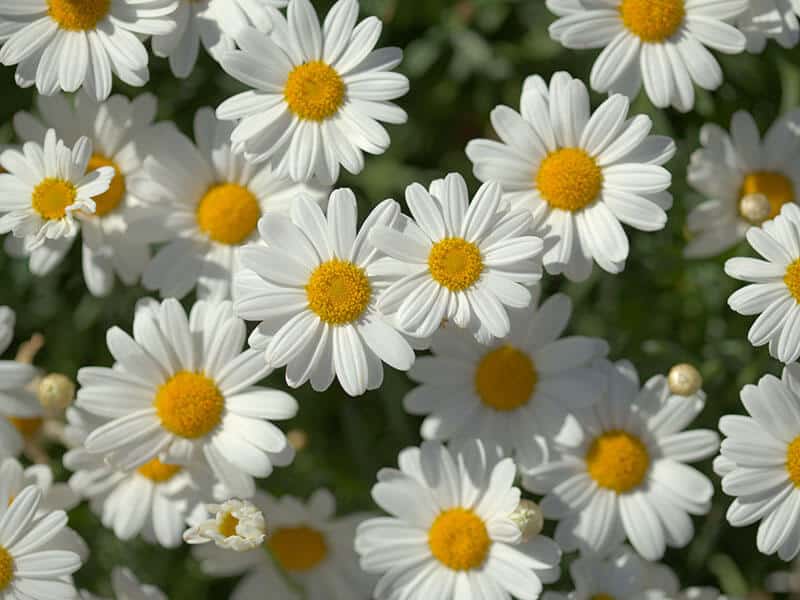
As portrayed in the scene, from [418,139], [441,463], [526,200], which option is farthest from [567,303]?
[418,139]

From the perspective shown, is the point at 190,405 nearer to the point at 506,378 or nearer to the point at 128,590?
the point at 128,590

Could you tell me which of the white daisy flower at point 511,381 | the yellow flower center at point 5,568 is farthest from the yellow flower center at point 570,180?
the yellow flower center at point 5,568

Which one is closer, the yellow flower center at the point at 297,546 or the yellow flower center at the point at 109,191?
the yellow flower center at the point at 109,191

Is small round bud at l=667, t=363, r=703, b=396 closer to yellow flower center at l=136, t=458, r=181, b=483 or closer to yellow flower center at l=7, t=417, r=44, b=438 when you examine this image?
yellow flower center at l=136, t=458, r=181, b=483

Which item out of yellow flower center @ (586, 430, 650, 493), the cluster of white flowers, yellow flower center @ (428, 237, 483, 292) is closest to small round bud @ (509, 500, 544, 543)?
the cluster of white flowers

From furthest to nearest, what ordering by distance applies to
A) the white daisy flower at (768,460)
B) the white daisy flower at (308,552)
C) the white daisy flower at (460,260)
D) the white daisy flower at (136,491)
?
the white daisy flower at (308,552) < the white daisy flower at (136,491) < the white daisy flower at (768,460) < the white daisy flower at (460,260)

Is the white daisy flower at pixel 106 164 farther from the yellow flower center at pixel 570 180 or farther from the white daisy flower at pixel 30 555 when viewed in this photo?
the yellow flower center at pixel 570 180
